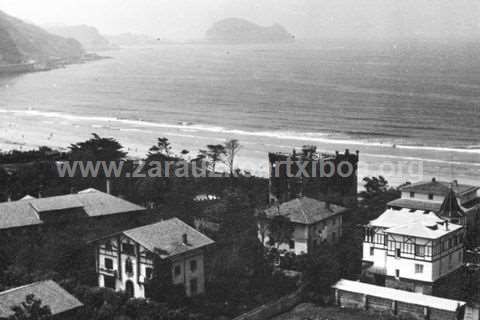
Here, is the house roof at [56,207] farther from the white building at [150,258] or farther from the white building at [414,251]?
the white building at [414,251]

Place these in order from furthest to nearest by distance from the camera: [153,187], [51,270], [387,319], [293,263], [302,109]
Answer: [302,109] → [153,187] → [293,263] → [51,270] → [387,319]

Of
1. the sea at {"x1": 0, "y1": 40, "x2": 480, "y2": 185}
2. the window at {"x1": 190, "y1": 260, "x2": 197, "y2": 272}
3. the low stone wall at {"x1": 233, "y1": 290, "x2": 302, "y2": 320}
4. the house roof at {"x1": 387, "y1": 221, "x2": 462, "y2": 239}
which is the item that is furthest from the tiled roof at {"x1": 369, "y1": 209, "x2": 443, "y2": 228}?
the sea at {"x1": 0, "y1": 40, "x2": 480, "y2": 185}

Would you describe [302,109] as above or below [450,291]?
above

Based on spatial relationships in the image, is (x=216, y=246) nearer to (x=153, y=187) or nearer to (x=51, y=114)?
(x=153, y=187)

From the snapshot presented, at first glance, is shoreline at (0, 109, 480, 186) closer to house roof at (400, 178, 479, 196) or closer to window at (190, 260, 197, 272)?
house roof at (400, 178, 479, 196)

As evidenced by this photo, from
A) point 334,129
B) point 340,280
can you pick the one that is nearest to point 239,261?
point 340,280

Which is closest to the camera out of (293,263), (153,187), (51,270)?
(51,270)

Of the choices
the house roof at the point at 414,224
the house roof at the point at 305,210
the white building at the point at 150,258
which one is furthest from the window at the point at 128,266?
the house roof at the point at 414,224
